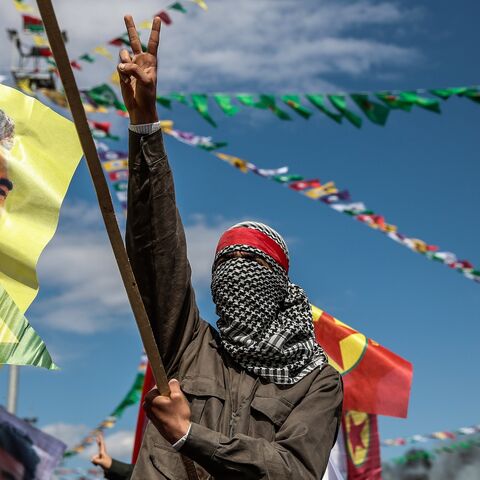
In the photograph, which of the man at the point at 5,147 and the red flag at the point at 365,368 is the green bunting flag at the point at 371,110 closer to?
the red flag at the point at 365,368

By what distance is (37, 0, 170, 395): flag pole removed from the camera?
6.17 ft

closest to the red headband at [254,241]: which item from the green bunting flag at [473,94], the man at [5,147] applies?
the man at [5,147]

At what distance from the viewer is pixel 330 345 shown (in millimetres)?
6906

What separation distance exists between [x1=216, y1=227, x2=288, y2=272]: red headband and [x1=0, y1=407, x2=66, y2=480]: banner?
240 inches

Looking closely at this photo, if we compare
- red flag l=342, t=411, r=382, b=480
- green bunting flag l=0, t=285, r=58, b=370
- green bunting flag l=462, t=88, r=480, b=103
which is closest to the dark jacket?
green bunting flag l=0, t=285, r=58, b=370

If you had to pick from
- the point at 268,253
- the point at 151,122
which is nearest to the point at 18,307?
the point at 151,122

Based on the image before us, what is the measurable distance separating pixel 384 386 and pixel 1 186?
4.55m

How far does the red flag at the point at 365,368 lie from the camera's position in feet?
22.7

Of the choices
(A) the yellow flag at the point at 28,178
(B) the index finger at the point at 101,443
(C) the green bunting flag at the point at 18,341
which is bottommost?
(C) the green bunting flag at the point at 18,341

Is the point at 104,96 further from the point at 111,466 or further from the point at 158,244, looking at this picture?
the point at 158,244

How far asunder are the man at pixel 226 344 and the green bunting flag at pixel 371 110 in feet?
18.4

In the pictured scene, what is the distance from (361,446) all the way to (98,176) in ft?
20.8

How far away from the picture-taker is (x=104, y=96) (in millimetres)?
10172

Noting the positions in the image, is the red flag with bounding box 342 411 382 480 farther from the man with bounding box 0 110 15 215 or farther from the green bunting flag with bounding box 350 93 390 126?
the man with bounding box 0 110 15 215
